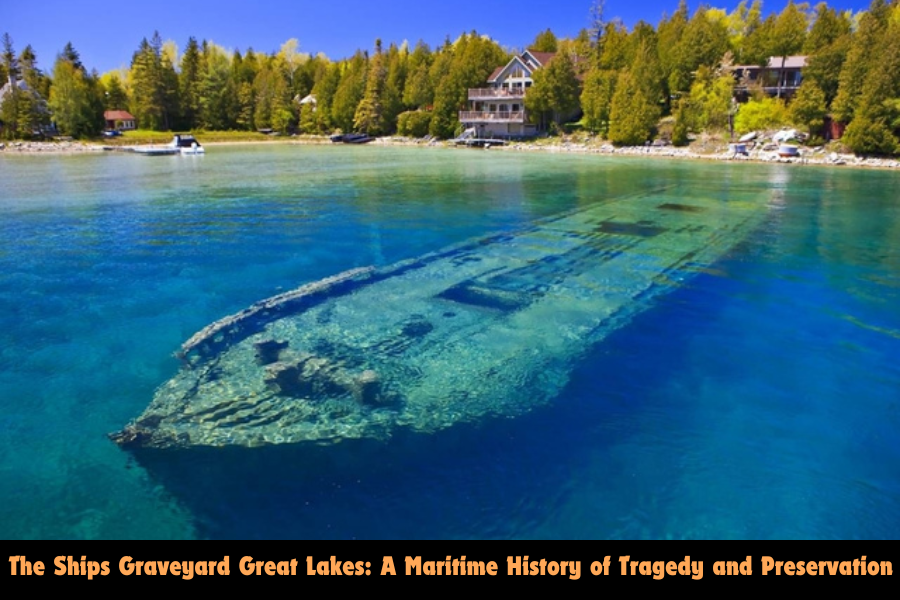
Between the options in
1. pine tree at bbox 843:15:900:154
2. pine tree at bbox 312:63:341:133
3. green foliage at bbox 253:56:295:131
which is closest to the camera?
pine tree at bbox 843:15:900:154

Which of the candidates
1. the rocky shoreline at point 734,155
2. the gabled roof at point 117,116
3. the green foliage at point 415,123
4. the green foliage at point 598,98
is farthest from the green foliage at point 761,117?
the gabled roof at point 117,116

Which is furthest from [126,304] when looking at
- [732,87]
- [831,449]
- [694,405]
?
[732,87]

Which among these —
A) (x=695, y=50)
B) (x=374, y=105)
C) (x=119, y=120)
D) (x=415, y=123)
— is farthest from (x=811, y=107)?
(x=119, y=120)

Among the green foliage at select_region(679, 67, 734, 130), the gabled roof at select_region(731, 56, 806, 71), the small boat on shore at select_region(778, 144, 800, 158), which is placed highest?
the gabled roof at select_region(731, 56, 806, 71)

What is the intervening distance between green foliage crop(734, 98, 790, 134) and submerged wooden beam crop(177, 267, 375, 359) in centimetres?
4856

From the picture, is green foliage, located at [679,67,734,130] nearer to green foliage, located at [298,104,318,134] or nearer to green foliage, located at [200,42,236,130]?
green foliage, located at [298,104,318,134]

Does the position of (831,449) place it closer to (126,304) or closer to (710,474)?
(710,474)

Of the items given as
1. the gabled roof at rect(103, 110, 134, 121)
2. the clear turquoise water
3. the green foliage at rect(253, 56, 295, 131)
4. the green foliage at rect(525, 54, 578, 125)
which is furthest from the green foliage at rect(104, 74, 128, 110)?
the clear turquoise water

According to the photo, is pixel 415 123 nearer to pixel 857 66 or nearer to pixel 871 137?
pixel 857 66

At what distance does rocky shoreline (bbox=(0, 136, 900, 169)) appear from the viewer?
4019 cm

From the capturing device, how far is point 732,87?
52.6m

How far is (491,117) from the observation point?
66.1 m

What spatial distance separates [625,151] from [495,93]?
21394 millimetres
